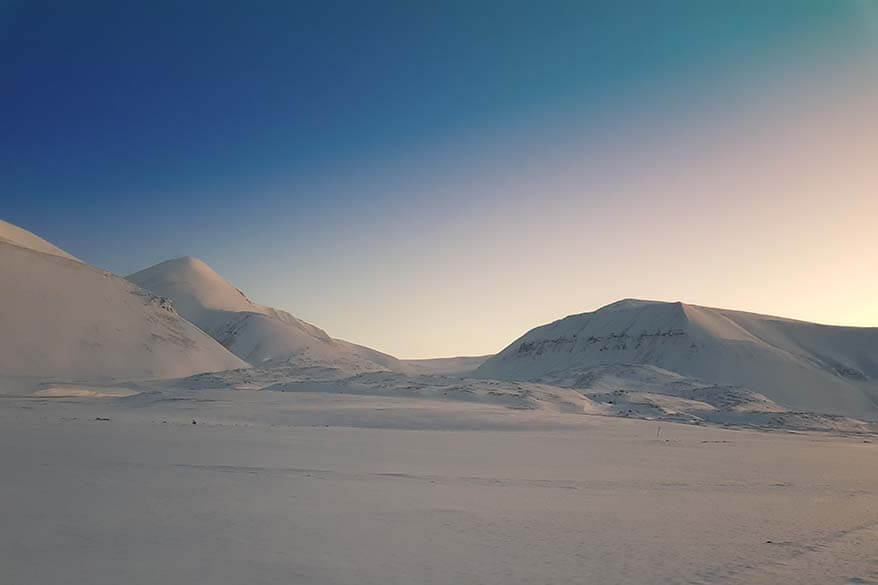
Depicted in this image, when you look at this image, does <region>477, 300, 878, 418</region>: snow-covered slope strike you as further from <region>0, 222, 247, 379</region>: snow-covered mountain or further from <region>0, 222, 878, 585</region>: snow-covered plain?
<region>0, 222, 247, 379</region>: snow-covered mountain

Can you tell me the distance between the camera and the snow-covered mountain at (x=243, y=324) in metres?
117

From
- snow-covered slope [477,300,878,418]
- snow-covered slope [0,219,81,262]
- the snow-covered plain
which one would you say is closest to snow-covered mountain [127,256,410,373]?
snow-covered slope [0,219,81,262]

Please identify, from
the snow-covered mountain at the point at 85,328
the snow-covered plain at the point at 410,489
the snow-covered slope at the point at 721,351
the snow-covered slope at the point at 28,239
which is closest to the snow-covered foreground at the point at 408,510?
the snow-covered plain at the point at 410,489

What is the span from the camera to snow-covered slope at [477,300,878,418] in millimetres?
93062

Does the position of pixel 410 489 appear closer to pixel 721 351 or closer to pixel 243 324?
pixel 721 351

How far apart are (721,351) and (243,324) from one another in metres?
89.5

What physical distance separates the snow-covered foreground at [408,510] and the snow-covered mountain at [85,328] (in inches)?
1564

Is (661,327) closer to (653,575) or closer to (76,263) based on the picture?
(76,263)

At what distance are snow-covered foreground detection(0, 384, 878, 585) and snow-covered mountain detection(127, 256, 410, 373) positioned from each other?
261 feet

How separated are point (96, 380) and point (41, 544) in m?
55.4

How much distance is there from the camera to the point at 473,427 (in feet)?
105

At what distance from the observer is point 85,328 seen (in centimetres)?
6531

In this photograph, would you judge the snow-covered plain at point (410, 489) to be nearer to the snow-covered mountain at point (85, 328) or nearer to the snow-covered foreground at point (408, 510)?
the snow-covered foreground at point (408, 510)

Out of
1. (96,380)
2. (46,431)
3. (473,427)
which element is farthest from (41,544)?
(96,380)
